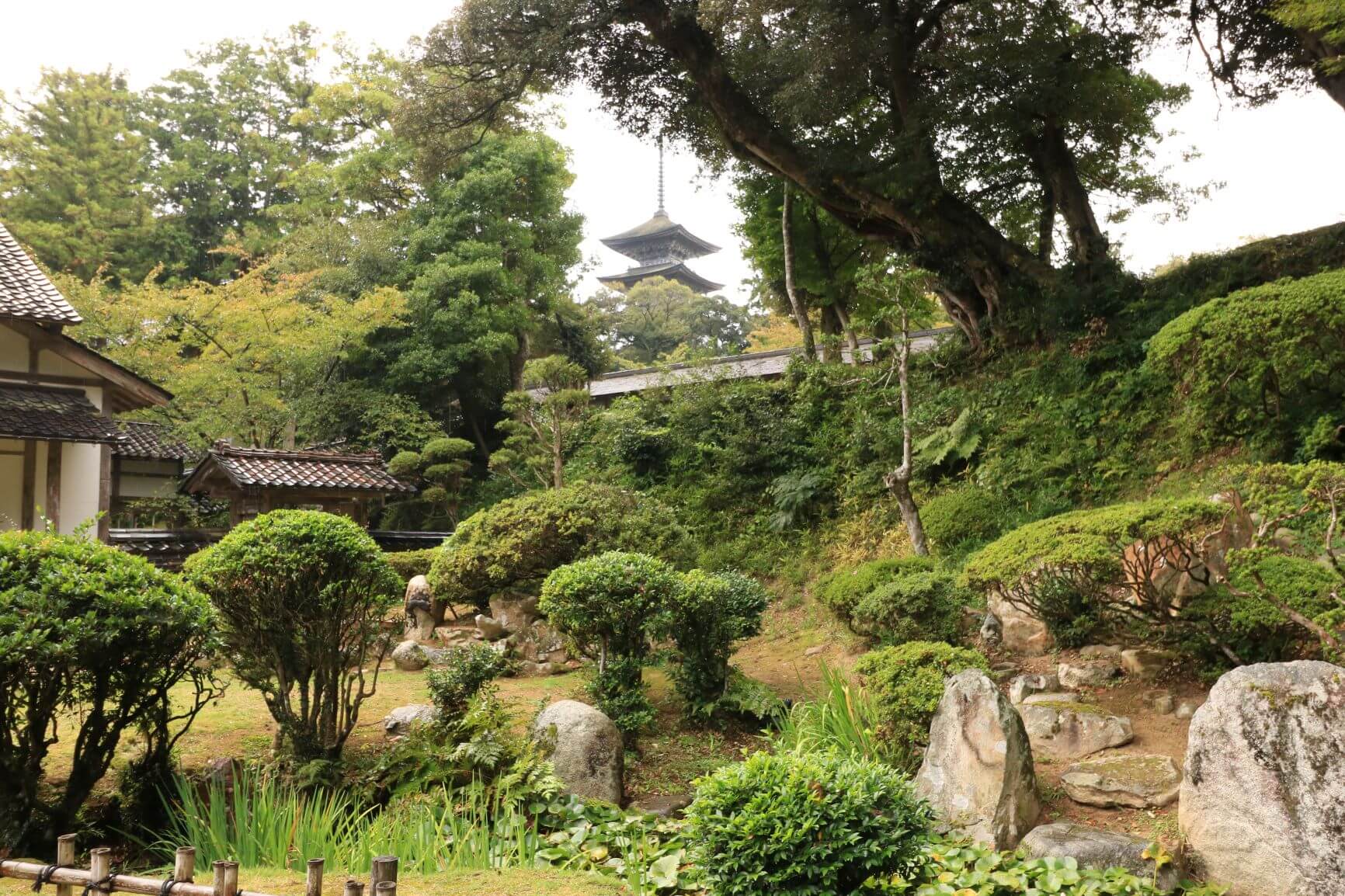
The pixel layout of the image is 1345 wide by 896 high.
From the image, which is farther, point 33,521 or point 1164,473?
point 33,521

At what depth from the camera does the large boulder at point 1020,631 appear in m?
7.92

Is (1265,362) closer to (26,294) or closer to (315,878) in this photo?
(315,878)

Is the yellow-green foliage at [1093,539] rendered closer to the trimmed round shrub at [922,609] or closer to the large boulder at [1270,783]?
the trimmed round shrub at [922,609]

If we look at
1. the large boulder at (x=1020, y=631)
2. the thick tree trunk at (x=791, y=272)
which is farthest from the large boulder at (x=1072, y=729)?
the thick tree trunk at (x=791, y=272)

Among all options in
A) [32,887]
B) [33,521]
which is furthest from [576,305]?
[32,887]

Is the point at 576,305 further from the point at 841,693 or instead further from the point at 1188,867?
the point at 1188,867

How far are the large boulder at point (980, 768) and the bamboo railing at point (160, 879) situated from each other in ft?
10.5

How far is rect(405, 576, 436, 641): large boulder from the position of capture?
37.0 feet

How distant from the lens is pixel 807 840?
3750 millimetres

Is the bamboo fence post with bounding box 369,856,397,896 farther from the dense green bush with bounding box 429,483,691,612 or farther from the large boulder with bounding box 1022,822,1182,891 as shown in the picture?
the dense green bush with bounding box 429,483,691,612

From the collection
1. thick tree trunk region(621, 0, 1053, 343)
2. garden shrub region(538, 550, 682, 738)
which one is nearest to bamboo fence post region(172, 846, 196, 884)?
garden shrub region(538, 550, 682, 738)

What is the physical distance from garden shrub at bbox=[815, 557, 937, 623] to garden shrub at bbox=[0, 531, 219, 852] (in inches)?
234

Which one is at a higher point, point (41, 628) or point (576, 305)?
point (576, 305)

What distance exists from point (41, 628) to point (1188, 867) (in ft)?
20.2
